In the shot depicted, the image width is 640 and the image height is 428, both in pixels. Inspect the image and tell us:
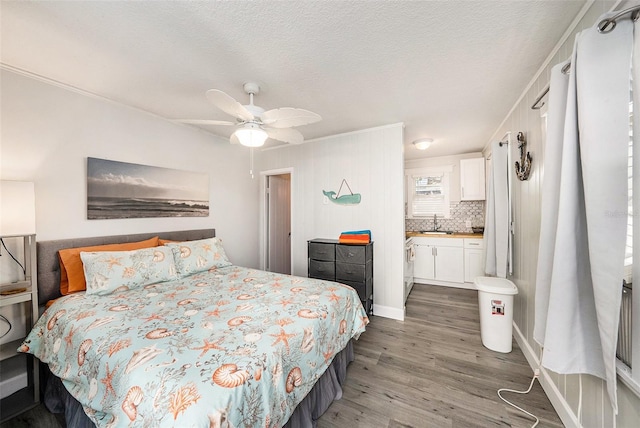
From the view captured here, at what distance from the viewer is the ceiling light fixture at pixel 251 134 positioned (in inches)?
76.3

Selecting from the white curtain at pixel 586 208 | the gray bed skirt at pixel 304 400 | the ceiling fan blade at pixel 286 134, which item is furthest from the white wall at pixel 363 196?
the white curtain at pixel 586 208

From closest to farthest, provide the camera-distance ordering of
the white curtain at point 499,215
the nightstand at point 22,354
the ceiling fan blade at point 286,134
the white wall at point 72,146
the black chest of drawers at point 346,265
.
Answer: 1. the nightstand at point 22,354
2. the white wall at point 72,146
3. the ceiling fan blade at point 286,134
4. the white curtain at point 499,215
5. the black chest of drawers at point 346,265

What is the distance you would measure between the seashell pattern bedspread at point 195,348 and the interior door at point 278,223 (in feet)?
7.34

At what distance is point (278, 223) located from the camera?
14.9 feet

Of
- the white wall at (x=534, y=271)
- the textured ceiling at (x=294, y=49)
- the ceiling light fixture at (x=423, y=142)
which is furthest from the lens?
the ceiling light fixture at (x=423, y=142)

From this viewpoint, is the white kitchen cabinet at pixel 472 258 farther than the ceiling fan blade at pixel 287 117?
Yes

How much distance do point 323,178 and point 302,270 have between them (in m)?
1.56

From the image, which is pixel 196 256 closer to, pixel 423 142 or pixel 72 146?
pixel 72 146

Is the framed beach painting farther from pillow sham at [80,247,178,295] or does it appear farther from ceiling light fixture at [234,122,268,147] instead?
ceiling light fixture at [234,122,268,147]

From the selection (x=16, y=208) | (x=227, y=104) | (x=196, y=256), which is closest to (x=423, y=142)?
(x=227, y=104)

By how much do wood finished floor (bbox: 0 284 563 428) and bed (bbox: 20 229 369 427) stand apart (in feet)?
0.46

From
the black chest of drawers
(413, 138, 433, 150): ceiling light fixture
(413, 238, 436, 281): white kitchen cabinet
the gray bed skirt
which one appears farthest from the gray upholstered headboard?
(413, 238, 436, 281): white kitchen cabinet

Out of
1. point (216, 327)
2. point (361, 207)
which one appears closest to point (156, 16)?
point (216, 327)

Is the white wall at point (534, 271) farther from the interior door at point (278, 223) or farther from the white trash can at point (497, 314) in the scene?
the interior door at point (278, 223)
